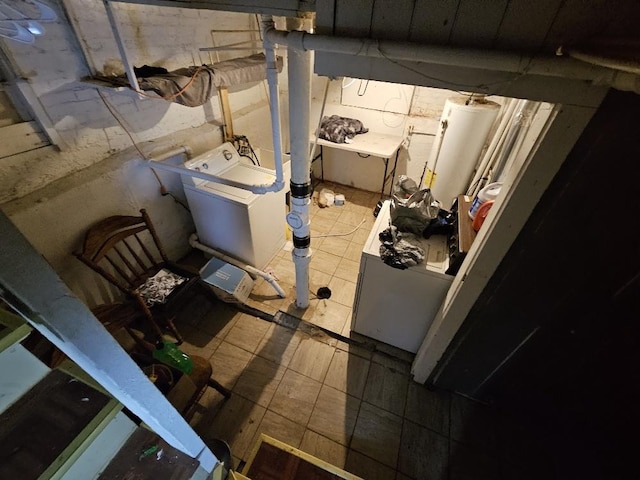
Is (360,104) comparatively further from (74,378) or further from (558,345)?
(74,378)

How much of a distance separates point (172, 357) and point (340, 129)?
9.40ft

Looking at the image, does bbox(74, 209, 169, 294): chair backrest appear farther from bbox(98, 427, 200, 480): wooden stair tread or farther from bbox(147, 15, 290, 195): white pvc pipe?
bbox(98, 427, 200, 480): wooden stair tread

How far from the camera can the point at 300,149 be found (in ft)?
5.06

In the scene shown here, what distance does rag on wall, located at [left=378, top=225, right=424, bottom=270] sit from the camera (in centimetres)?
166

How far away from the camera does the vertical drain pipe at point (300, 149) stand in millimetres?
1284

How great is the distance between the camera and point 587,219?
3.37 feet

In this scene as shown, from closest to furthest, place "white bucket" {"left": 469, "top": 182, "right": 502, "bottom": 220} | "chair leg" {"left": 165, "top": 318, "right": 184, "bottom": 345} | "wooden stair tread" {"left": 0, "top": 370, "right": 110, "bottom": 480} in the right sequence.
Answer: "wooden stair tread" {"left": 0, "top": 370, "right": 110, "bottom": 480}
"white bucket" {"left": 469, "top": 182, "right": 502, "bottom": 220}
"chair leg" {"left": 165, "top": 318, "right": 184, "bottom": 345}

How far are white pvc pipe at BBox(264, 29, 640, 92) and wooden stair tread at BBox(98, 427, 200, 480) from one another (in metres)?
1.50

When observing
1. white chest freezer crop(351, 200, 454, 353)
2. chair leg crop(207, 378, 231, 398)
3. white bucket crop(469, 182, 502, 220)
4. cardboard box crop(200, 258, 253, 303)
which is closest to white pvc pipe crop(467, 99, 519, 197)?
white bucket crop(469, 182, 502, 220)

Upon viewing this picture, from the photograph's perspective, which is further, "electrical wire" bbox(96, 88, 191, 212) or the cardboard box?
the cardboard box

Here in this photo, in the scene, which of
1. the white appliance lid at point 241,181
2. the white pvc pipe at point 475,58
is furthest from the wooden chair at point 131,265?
the white pvc pipe at point 475,58

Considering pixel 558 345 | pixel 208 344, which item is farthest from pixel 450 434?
pixel 208 344

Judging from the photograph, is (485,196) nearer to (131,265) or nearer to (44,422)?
(44,422)

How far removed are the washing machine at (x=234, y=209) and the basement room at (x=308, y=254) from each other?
23 millimetres
